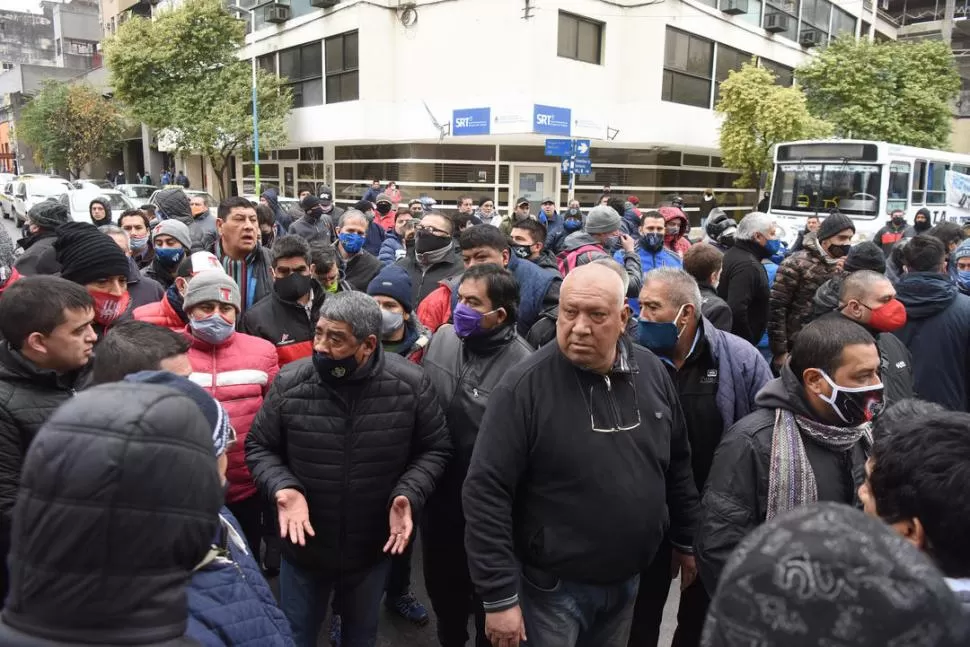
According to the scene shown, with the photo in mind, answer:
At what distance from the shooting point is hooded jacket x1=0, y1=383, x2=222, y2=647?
111 cm

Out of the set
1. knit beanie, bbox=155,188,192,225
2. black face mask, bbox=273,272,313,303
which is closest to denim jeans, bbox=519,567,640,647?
black face mask, bbox=273,272,313,303

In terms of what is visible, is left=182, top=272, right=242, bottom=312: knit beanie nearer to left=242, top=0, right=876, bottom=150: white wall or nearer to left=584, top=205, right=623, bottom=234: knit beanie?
left=584, top=205, right=623, bottom=234: knit beanie

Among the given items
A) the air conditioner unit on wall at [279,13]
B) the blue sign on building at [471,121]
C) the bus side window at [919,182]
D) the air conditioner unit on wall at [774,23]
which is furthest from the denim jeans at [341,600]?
the air conditioner unit on wall at [774,23]

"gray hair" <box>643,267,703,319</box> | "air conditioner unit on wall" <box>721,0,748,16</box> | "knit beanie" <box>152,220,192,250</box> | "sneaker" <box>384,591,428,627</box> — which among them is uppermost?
"air conditioner unit on wall" <box>721,0,748,16</box>

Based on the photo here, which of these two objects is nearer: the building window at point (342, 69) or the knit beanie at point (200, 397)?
the knit beanie at point (200, 397)

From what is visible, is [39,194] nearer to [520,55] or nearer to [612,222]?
[520,55]

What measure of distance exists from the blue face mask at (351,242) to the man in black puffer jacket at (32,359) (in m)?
3.59

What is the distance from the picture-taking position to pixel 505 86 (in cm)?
1941

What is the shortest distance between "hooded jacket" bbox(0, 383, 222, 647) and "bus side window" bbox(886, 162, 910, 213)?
14.5 meters

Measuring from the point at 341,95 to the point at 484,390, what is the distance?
68.7 feet

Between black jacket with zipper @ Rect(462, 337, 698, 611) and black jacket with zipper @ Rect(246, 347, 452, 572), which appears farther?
black jacket with zipper @ Rect(246, 347, 452, 572)

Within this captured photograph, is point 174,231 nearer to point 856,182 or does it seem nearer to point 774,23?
point 856,182

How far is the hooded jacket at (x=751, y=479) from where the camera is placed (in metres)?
2.35

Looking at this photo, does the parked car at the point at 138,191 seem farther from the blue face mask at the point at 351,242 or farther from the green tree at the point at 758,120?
the blue face mask at the point at 351,242
